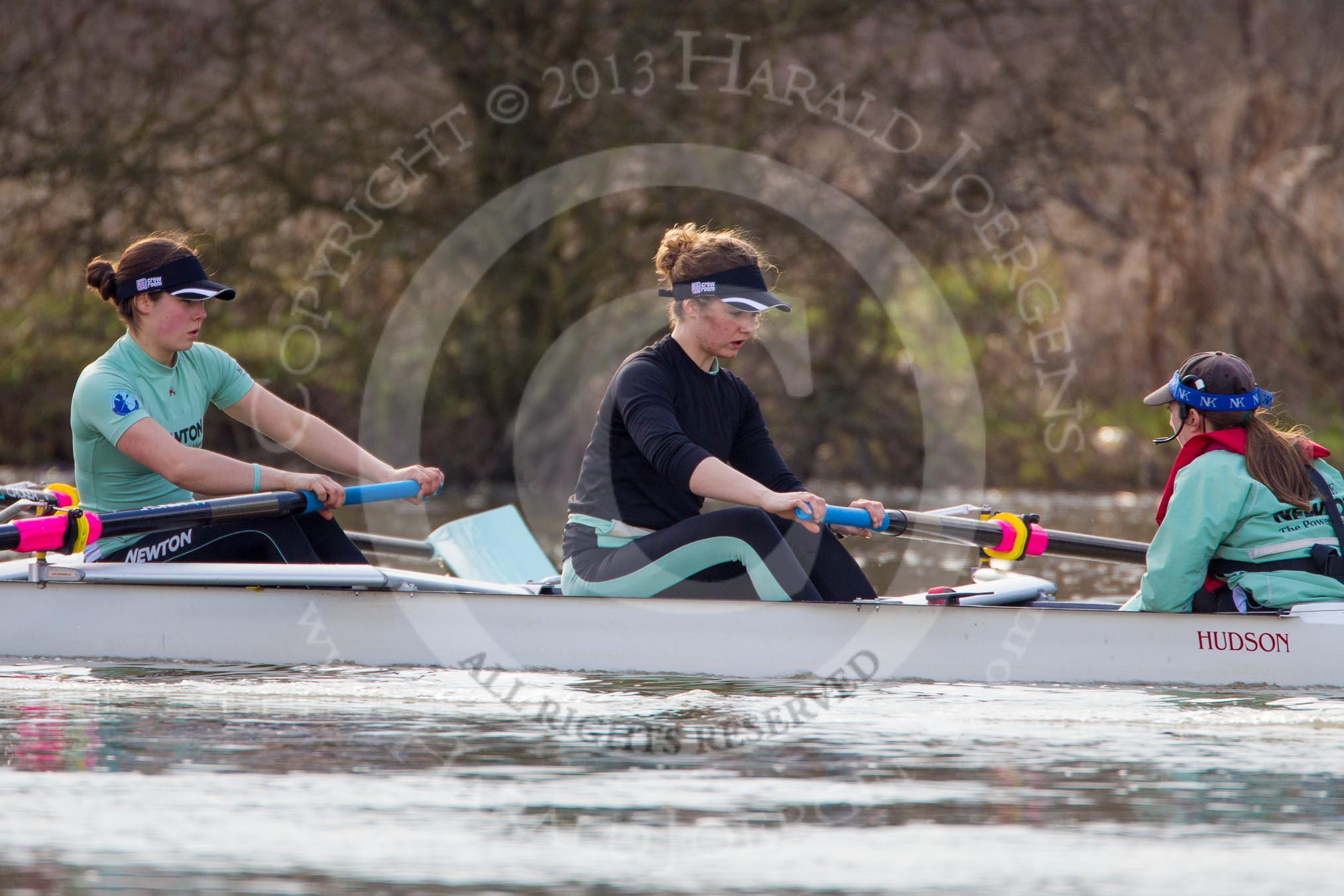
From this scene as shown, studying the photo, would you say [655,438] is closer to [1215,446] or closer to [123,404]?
[1215,446]

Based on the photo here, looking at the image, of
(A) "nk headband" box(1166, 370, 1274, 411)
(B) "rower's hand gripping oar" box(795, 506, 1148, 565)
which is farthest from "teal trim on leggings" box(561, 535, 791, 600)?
(A) "nk headband" box(1166, 370, 1274, 411)

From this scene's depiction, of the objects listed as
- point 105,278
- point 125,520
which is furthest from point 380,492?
point 105,278

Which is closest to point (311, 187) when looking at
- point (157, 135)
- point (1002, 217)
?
point (157, 135)

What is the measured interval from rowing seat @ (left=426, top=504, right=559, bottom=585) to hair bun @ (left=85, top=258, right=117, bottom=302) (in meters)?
1.76

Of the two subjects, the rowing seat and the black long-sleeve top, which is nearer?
the black long-sleeve top

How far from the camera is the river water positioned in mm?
3742

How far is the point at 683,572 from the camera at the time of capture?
19.4 ft

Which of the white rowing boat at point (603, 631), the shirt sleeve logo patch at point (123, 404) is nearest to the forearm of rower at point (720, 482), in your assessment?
the white rowing boat at point (603, 631)

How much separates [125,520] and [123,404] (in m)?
0.42

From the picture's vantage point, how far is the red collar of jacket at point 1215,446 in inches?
220

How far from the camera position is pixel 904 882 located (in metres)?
3.68

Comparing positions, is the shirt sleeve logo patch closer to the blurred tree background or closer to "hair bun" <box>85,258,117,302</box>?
"hair bun" <box>85,258,117,302</box>

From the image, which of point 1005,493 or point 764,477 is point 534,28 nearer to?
point 1005,493

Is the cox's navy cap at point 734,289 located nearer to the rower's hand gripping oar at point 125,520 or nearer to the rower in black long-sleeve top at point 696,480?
the rower in black long-sleeve top at point 696,480
